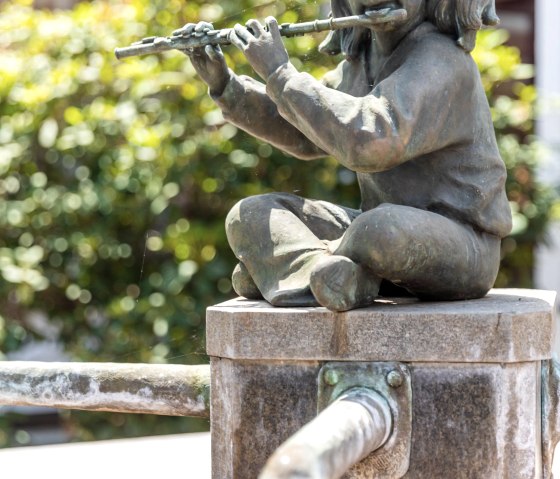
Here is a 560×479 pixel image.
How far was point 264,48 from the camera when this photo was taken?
2656 millimetres

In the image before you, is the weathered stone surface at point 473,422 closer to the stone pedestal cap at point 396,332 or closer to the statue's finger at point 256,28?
the stone pedestal cap at point 396,332

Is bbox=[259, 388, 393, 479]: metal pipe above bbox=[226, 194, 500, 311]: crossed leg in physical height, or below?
below

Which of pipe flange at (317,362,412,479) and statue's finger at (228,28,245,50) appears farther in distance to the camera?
statue's finger at (228,28,245,50)

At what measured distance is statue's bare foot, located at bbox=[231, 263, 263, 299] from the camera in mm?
2898

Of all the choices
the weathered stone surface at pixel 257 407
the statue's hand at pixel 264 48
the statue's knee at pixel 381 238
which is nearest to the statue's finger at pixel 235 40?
the statue's hand at pixel 264 48

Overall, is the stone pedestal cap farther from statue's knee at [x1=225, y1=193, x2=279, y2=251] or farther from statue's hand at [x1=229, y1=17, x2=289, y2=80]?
statue's hand at [x1=229, y1=17, x2=289, y2=80]

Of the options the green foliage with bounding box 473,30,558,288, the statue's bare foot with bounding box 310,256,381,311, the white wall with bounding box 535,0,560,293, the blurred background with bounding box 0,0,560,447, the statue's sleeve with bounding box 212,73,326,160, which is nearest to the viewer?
the statue's bare foot with bounding box 310,256,381,311

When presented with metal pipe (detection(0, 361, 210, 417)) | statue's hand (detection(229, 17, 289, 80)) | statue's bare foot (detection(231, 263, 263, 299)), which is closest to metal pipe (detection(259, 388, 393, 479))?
statue's bare foot (detection(231, 263, 263, 299))

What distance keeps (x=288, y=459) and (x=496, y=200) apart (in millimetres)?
1171

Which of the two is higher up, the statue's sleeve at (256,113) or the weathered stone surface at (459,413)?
the statue's sleeve at (256,113)

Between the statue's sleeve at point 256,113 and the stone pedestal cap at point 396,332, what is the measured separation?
0.61m

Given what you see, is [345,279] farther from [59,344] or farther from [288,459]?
[59,344]

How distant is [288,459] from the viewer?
1859mm

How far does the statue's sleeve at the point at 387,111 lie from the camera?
252 cm
